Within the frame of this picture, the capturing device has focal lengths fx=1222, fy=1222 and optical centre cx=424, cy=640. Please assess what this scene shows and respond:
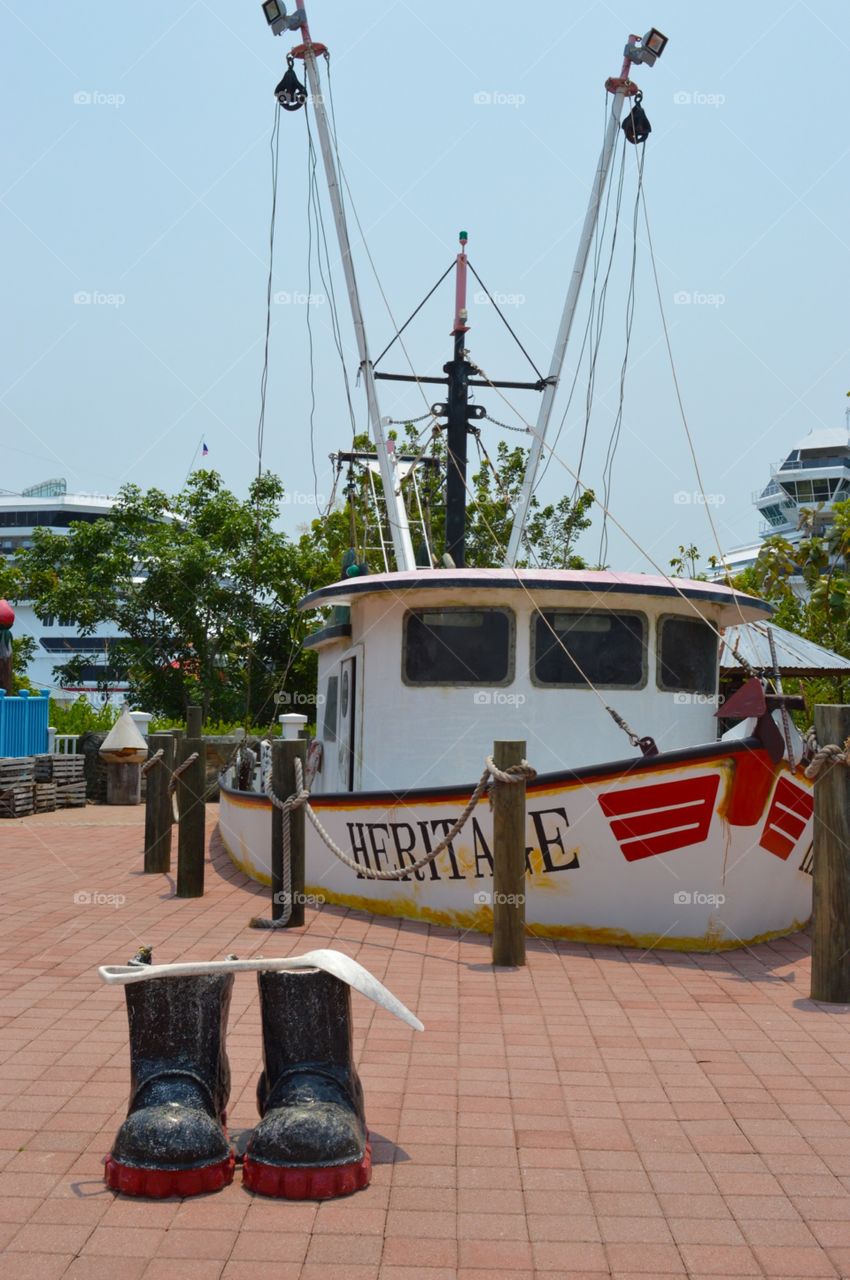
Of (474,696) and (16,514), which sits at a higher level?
(16,514)

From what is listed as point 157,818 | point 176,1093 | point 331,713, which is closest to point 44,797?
point 157,818

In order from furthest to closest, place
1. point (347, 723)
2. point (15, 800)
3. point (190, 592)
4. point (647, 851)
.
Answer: point (190, 592) → point (15, 800) → point (347, 723) → point (647, 851)

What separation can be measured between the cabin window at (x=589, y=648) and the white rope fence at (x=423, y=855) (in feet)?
4.70

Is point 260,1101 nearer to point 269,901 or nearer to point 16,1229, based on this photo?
point 16,1229

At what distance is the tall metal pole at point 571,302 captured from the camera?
1237cm

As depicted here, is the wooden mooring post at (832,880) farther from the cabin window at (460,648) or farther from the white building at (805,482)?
the white building at (805,482)

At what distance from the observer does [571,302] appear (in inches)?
519

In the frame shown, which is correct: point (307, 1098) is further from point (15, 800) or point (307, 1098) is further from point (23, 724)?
point (23, 724)

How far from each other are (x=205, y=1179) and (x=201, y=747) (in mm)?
6823

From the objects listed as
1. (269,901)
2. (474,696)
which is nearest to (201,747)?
(269,901)

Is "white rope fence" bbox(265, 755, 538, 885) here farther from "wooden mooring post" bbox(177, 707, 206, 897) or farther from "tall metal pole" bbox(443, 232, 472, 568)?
"tall metal pole" bbox(443, 232, 472, 568)

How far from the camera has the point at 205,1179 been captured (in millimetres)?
3857

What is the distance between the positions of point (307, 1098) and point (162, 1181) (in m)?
0.51

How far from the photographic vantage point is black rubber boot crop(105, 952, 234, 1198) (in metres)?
3.83
